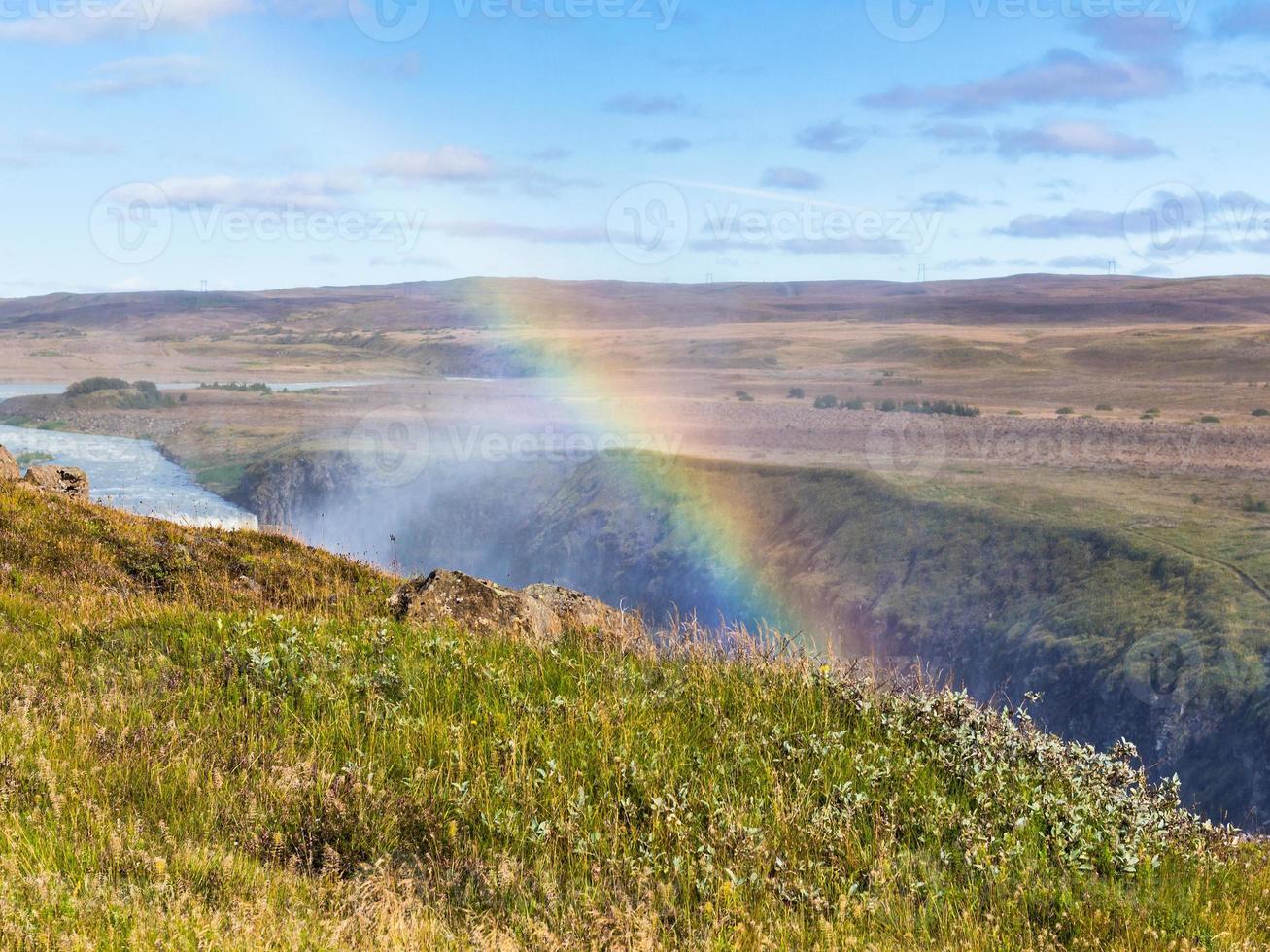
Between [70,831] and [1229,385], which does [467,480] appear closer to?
[1229,385]

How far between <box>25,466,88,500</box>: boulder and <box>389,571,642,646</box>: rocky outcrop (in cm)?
1045

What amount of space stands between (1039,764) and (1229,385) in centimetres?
13331

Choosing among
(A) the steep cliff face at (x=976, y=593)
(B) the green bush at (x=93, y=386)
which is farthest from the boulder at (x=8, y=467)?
(B) the green bush at (x=93, y=386)

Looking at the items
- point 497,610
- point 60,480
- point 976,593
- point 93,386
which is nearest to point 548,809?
point 497,610

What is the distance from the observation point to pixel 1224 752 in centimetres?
4162

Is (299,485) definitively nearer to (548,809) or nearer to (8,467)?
(8,467)

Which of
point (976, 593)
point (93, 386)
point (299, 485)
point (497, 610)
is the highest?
point (93, 386)

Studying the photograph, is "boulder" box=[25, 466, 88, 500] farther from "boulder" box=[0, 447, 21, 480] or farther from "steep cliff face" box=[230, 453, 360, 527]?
"steep cliff face" box=[230, 453, 360, 527]

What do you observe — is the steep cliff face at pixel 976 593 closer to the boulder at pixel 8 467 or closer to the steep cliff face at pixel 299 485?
the steep cliff face at pixel 299 485

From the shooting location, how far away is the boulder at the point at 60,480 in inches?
740

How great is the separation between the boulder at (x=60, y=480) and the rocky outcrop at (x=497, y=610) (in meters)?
10.5

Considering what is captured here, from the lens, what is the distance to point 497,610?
10805 millimetres

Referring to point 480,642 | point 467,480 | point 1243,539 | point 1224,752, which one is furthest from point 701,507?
point 480,642

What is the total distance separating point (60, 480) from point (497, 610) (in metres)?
13.1
